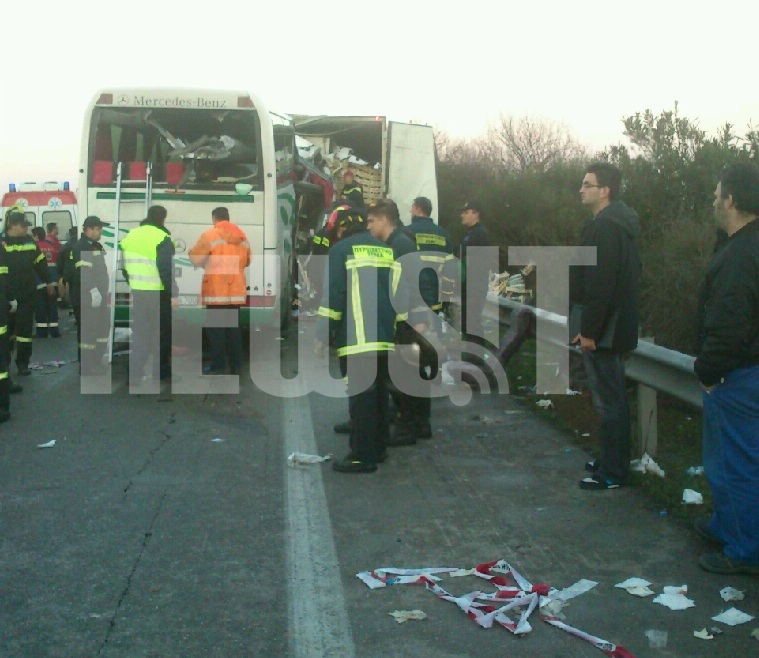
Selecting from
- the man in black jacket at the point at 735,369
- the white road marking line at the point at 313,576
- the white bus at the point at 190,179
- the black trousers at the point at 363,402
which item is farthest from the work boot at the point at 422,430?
the white bus at the point at 190,179

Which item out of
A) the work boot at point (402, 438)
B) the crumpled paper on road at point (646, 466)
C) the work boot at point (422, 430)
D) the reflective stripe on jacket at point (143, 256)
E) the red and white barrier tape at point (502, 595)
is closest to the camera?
the red and white barrier tape at point (502, 595)

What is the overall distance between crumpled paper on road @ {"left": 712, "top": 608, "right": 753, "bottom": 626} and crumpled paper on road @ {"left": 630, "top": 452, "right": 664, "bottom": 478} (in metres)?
2.45

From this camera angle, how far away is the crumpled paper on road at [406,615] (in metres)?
4.79

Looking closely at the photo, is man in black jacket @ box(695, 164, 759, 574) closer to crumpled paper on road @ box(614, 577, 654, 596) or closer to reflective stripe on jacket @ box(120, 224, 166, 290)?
crumpled paper on road @ box(614, 577, 654, 596)

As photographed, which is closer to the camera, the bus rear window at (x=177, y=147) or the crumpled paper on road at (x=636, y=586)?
the crumpled paper on road at (x=636, y=586)

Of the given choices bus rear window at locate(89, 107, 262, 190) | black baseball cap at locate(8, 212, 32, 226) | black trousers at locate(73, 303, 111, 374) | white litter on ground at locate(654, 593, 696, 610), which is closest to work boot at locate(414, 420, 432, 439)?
white litter on ground at locate(654, 593, 696, 610)

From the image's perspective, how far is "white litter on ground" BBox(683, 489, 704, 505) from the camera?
660 centimetres

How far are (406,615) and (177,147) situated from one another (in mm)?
9658

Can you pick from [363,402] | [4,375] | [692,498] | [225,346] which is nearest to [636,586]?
[692,498]

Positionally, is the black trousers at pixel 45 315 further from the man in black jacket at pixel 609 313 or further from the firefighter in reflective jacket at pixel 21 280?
the man in black jacket at pixel 609 313

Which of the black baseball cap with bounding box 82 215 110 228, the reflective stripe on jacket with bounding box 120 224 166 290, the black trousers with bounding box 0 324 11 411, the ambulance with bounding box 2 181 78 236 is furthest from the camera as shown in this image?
the ambulance with bounding box 2 181 78 236

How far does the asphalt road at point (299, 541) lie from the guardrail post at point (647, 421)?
51cm

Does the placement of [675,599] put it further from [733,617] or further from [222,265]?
[222,265]

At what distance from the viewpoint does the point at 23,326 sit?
40.6ft
